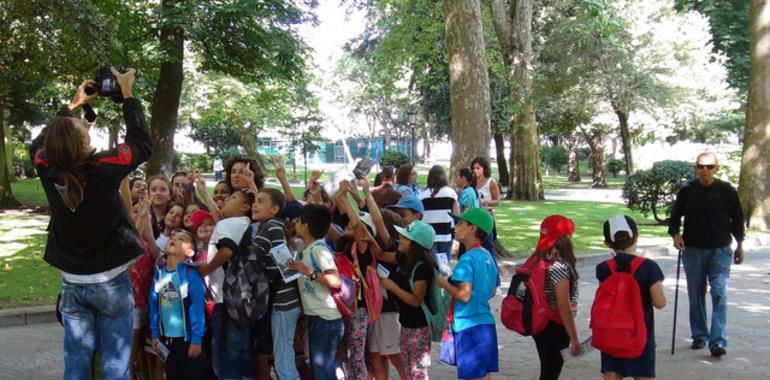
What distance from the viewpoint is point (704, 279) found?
24.8 feet

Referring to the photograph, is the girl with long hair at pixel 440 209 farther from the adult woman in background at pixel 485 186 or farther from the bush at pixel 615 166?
the bush at pixel 615 166

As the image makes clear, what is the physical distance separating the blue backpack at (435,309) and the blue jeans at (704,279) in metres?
3.19

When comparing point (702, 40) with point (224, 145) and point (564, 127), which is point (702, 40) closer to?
point (564, 127)

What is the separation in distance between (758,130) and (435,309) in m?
14.6

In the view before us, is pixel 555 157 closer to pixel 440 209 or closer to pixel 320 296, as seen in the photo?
pixel 440 209

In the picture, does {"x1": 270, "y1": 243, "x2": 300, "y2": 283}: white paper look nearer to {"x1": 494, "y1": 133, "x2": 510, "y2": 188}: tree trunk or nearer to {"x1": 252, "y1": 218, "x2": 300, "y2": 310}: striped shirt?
{"x1": 252, "y1": 218, "x2": 300, "y2": 310}: striped shirt

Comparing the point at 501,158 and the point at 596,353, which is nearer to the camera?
the point at 596,353

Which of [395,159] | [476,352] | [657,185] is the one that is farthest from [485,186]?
[395,159]

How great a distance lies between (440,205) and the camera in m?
9.25

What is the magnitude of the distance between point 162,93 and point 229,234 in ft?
45.6

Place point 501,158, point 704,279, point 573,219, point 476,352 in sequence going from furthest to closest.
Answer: point 501,158 < point 573,219 < point 704,279 < point 476,352

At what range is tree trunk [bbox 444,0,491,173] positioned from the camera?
44.3ft

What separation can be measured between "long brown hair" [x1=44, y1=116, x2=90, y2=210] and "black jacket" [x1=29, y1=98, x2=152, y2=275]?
0.05m

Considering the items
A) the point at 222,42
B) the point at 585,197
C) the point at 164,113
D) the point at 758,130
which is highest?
the point at 222,42
